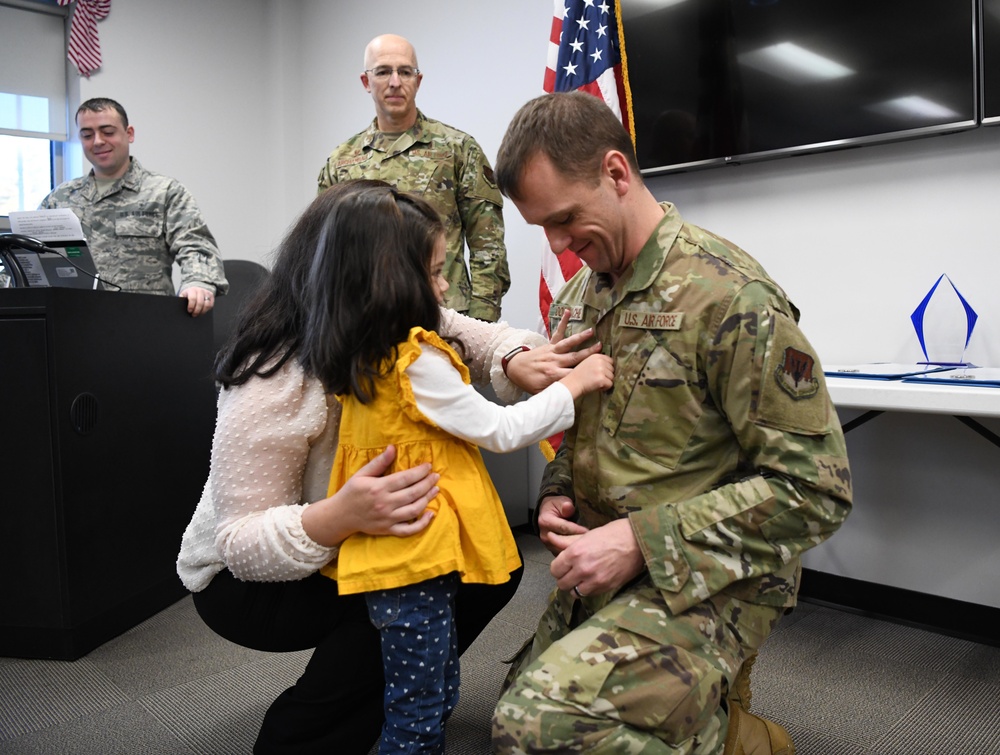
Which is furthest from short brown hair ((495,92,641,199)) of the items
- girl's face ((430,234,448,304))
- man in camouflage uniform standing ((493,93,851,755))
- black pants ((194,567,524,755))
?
black pants ((194,567,524,755))

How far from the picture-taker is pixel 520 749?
3.47ft

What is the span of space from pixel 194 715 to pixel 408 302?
1.22m

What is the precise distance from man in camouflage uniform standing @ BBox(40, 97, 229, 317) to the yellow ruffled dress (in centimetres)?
223

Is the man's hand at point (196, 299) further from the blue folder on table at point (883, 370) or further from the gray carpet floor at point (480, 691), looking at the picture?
the blue folder on table at point (883, 370)

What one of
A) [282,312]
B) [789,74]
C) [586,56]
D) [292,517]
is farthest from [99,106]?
[292,517]

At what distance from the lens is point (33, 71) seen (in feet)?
14.2

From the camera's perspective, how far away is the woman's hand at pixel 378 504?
1187mm

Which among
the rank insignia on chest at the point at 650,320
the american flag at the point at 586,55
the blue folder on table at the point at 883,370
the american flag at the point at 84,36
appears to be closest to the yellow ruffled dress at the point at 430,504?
the rank insignia on chest at the point at 650,320

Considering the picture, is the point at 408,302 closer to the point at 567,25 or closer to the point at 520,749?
the point at 520,749

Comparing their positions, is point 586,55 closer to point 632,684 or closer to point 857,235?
point 857,235

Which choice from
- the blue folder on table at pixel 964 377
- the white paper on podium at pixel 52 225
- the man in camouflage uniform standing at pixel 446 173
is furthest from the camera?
the man in camouflage uniform standing at pixel 446 173

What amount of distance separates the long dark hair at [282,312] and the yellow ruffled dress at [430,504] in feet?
0.51

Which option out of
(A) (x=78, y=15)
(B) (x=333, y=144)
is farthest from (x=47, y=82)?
(B) (x=333, y=144)

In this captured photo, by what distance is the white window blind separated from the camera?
4.23m
